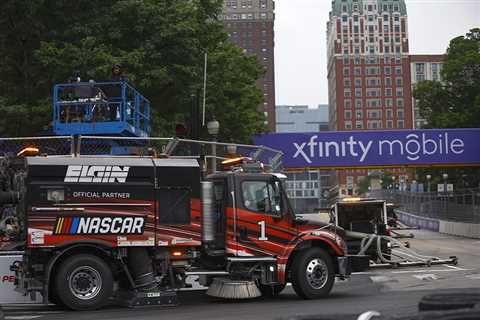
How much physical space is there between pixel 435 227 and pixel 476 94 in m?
13.7

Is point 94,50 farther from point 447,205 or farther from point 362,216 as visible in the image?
point 447,205

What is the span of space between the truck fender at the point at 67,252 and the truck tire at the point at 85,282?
0.13m

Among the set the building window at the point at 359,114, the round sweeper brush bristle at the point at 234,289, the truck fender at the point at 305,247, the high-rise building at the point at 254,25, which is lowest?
the round sweeper brush bristle at the point at 234,289

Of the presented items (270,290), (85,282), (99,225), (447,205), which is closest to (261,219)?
(270,290)

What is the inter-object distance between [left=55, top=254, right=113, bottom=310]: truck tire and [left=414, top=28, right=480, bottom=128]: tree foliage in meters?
48.4

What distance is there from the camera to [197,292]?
15.5m

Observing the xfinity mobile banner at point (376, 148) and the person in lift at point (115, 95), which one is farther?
the xfinity mobile banner at point (376, 148)

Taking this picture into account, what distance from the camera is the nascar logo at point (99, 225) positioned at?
1238 centimetres

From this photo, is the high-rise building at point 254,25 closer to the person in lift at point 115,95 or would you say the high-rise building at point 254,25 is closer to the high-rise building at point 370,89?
the high-rise building at point 370,89

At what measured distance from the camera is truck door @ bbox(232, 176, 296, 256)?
534 inches

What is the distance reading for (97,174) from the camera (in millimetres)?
12609

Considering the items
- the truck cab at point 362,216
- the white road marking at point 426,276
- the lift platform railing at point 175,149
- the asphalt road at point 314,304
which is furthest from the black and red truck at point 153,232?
the truck cab at point 362,216

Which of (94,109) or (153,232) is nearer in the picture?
(153,232)

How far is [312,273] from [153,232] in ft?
10.4
